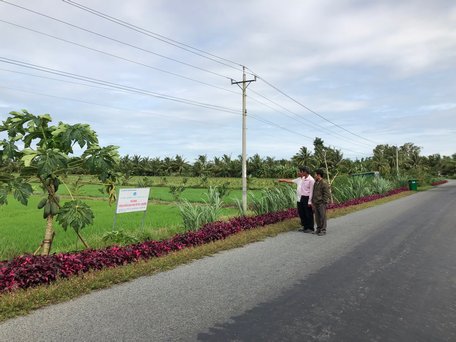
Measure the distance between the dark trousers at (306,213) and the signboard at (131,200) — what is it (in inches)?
177

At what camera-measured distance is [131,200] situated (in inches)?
370

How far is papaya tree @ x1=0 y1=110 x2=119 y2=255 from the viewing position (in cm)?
590

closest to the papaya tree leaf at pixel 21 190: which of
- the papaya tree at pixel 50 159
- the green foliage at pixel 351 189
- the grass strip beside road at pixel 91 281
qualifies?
the papaya tree at pixel 50 159

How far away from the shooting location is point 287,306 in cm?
471

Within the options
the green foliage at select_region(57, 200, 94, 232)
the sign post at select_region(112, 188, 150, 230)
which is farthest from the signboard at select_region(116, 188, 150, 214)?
the green foliage at select_region(57, 200, 94, 232)

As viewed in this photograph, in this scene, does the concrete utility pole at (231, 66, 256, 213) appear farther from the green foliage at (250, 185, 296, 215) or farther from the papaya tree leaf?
the papaya tree leaf

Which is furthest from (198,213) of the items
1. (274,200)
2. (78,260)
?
(78,260)

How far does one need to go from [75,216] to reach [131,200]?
329 centimetres

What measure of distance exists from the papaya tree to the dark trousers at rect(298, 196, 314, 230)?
20.5 ft

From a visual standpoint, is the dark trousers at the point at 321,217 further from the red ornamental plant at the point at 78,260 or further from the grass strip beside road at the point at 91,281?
the red ornamental plant at the point at 78,260

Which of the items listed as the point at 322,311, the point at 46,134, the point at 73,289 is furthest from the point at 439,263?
the point at 46,134

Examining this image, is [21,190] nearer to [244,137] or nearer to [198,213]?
[198,213]

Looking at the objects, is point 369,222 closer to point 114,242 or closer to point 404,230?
point 404,230

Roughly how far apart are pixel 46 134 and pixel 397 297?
6.01 meters
